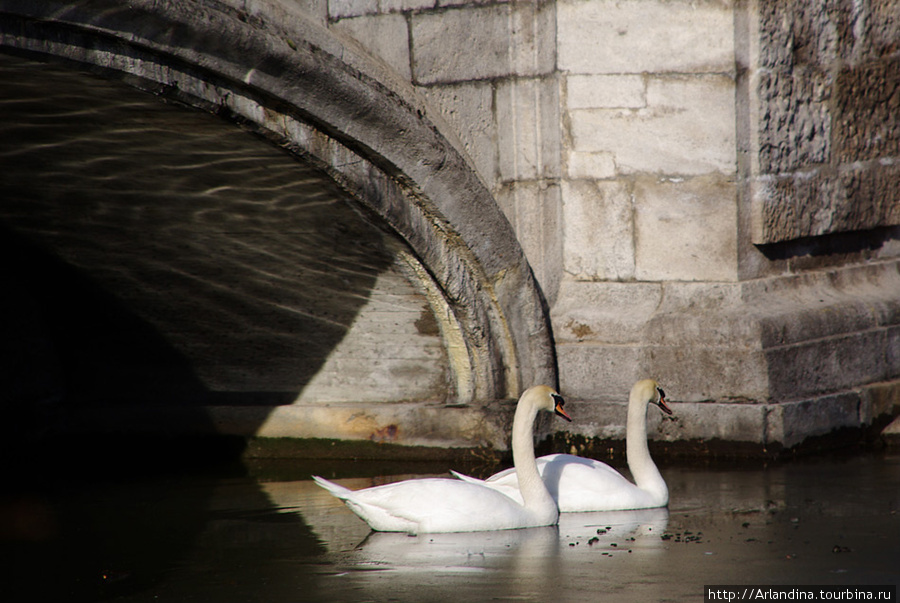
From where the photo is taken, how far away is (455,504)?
514cm

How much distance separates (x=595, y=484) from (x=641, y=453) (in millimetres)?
296

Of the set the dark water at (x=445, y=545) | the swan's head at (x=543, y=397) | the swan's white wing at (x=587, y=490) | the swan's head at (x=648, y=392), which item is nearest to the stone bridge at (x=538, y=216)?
the dark water at (x=445, y=545)

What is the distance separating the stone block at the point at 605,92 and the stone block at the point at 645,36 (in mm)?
41

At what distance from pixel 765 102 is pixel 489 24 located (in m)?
1.46

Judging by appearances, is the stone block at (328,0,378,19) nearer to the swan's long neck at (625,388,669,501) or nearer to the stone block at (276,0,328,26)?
the stone block at (276,0,328,26)

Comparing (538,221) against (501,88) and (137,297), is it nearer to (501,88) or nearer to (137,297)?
(501,88)

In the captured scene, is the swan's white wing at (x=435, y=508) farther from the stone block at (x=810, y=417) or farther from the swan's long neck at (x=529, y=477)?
the stone block at (x=810, y=417)

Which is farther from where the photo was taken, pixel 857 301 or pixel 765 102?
pixel 857 301

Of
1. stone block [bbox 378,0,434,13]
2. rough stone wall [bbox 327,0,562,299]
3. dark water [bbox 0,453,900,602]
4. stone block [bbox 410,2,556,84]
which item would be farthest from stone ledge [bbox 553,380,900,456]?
stone block [bbox 378,0,434,13]

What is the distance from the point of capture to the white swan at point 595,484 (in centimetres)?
554

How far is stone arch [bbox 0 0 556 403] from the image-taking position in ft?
15.4

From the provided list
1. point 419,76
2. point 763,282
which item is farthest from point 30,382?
point 763,282

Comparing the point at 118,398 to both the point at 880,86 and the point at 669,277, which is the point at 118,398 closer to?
the point at 669,277

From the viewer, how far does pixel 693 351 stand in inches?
255
